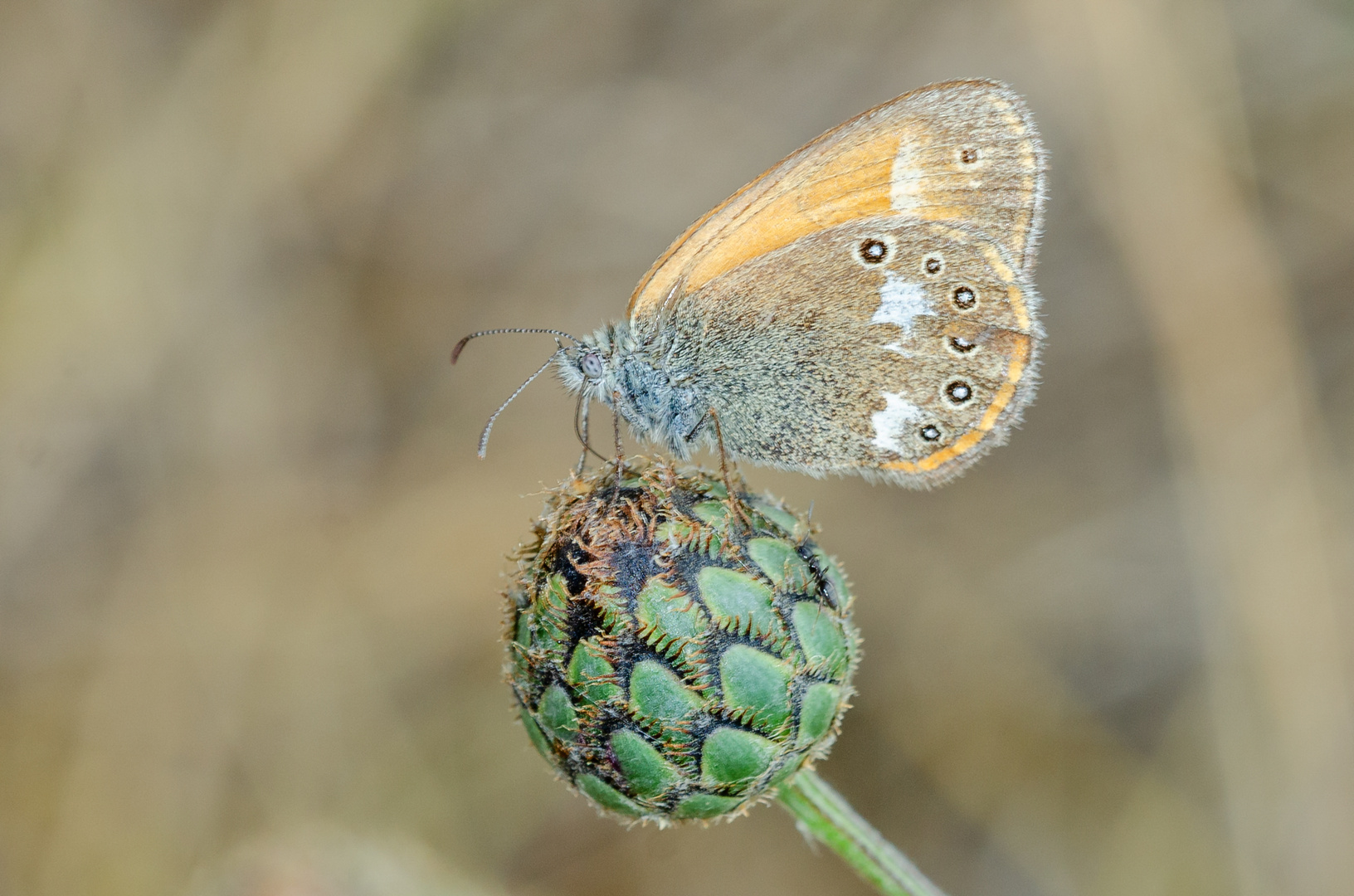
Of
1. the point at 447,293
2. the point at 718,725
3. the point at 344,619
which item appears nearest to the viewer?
the point at 718,725

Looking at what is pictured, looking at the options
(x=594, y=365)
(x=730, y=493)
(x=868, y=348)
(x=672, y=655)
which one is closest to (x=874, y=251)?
(x=868, y=348)

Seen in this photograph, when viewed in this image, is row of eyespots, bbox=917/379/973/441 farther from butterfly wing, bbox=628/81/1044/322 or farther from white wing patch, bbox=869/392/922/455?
butterfly wing, bbox=628/81/1044/322

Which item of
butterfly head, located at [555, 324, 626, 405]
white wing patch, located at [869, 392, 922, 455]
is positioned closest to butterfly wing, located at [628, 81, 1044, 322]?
butterfly head, located at [555, 324, 626, 405]

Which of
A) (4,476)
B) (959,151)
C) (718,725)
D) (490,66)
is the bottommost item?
(718,725)

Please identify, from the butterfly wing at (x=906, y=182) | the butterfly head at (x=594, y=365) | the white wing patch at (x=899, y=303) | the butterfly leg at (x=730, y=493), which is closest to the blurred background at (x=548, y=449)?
the butterfly head at (x=594, y=365)

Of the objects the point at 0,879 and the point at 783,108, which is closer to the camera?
the point at 0,879

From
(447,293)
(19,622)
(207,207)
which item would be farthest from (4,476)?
(447,293)

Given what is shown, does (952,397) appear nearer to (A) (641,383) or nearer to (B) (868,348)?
(B) (868,348)

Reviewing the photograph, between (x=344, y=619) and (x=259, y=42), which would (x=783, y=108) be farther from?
(x=344, y=619)
